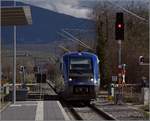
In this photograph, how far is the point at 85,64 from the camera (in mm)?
37281

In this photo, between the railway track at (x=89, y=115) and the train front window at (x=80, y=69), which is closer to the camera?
the railway track at (x=89, y=115)

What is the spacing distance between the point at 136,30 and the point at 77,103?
31.6 meters

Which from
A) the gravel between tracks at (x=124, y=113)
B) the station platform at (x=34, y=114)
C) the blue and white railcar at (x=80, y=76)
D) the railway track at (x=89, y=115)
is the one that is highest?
the blue and white railcar at (x=80, y=76)

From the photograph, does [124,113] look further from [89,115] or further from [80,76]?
[80,76]

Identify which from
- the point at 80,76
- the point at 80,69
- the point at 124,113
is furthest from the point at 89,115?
the point at 80,69

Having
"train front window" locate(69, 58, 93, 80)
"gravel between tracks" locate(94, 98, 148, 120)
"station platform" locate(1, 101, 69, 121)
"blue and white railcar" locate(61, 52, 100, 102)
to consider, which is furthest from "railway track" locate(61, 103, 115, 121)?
"train front window" locate(69, 58, 93, 80)

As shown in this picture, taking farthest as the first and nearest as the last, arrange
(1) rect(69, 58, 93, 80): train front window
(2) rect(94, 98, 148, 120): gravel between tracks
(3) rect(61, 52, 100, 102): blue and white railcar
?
(1) rect(69, 58, 93, 80): train front window → (3) rect(61, 52, 100, 102): blue and white railcar → (2) rect(94, 98, 148, 120): gravel between tracks

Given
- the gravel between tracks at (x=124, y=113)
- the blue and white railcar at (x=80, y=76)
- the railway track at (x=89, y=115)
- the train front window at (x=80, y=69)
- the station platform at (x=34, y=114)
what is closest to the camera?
the station platform at (x=34, y=114)

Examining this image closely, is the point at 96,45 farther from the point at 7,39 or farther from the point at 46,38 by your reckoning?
the point at 46,38

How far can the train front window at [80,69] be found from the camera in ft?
121

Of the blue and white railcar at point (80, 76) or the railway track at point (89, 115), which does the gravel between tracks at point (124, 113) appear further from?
the blue and white railcar at point (80, 76)

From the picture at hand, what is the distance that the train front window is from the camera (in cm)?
3681

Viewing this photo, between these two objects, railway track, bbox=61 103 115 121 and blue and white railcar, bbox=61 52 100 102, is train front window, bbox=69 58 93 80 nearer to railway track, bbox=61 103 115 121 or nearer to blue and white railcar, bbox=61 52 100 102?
blue and white railcar, bbox=61 52 100 102

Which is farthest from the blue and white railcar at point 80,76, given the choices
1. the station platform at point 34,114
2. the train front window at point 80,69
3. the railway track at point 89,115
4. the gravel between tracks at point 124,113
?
the station platform at point 34,114
